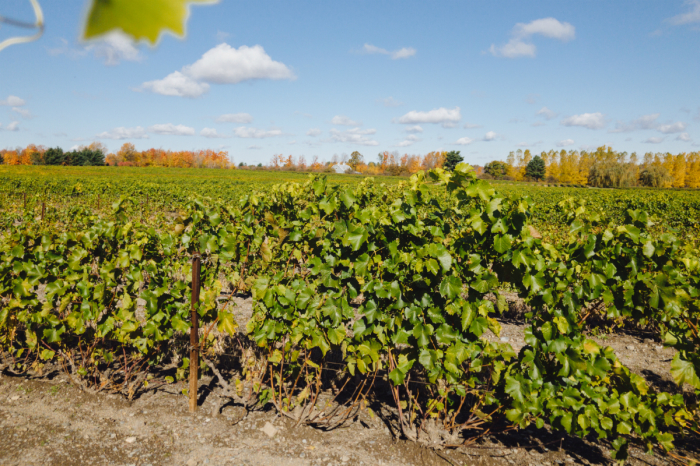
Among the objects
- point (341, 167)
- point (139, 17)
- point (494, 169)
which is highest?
point (341, 167)

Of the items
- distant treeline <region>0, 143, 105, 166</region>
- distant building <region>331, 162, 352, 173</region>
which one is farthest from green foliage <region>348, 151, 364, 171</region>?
distant treeline <region>0, 143, 105, 166</region>

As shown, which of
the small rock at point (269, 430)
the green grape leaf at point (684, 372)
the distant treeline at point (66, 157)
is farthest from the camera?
the distant treeline at point (66, 157)

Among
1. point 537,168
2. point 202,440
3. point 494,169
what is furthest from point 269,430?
point 537,168

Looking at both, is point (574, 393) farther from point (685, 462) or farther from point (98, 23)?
point (98, 23)

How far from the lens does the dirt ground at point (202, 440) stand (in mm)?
2875

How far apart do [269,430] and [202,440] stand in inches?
20.1

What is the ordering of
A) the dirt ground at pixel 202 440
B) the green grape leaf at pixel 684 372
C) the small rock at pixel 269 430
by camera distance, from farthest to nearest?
the small rock at pixel 269 430 < the dirt ground at pixel 202 440 < the green grape leaf at pixel 684 372

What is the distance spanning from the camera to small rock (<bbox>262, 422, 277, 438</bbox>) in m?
3.18

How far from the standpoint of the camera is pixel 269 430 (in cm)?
322

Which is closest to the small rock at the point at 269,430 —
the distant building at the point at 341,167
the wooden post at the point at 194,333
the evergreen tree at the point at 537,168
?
the wooden post at the point at 194,333

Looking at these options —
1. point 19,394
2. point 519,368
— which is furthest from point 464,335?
point 19,394

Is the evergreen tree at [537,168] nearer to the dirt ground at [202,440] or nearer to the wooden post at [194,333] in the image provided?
the dirt ground at [202,440]

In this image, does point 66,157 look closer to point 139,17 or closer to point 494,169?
point 494,169

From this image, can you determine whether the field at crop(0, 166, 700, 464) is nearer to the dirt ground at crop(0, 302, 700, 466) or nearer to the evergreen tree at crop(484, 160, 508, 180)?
the dirt ground at crop(0, 302, 700, 466)
